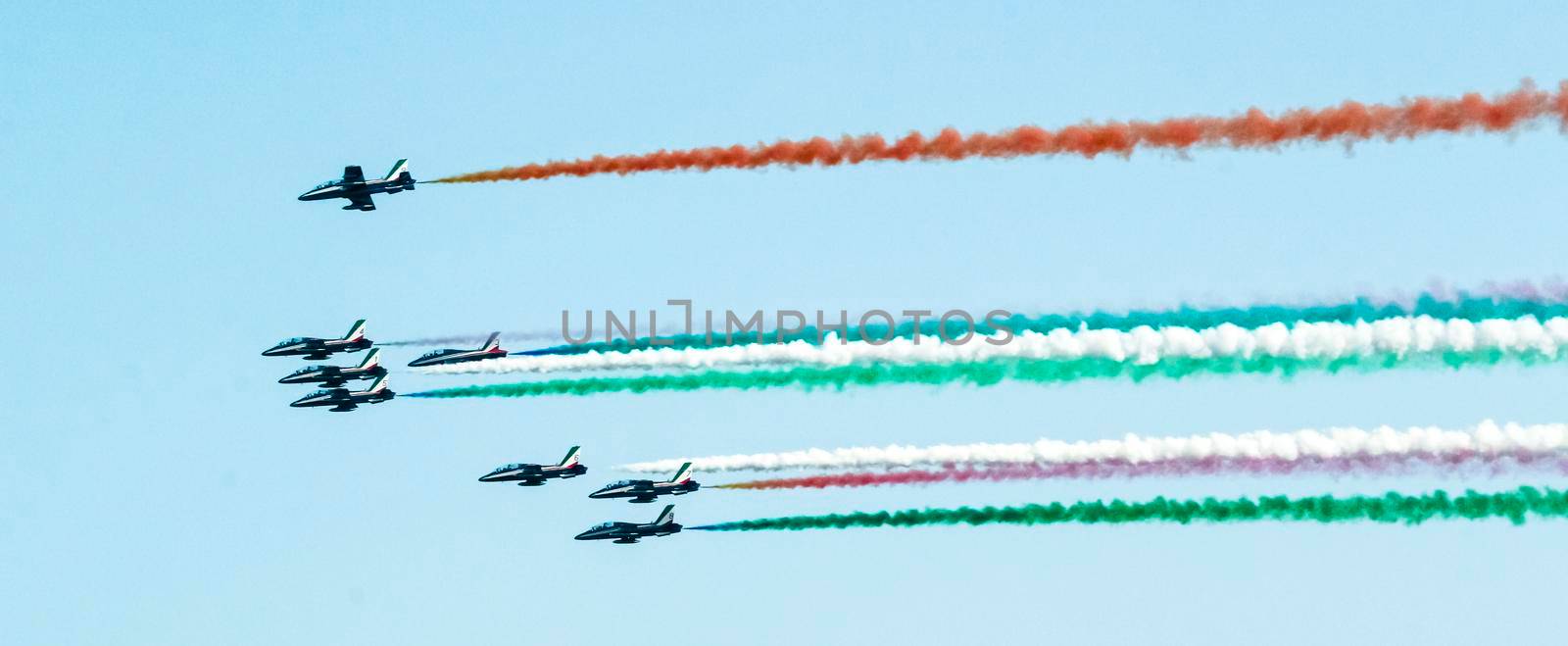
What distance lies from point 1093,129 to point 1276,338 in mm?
7019

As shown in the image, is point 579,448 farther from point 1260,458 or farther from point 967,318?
point 1260,458

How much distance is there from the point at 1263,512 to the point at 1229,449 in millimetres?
1723

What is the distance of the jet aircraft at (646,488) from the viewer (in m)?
86.8

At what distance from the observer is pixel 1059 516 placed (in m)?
65.5

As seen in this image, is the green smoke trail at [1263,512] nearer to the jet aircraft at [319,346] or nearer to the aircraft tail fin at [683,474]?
the aircraft tail fin at [683,474]

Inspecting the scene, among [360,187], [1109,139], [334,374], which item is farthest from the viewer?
[334,374]

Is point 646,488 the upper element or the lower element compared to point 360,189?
lower

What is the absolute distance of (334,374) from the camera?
99188 mm

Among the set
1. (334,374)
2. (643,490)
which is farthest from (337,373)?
(643,490)

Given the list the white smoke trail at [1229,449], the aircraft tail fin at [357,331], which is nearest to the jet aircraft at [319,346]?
the aircraft tail fin at [357,331]

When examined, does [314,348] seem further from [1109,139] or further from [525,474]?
[1109,139]

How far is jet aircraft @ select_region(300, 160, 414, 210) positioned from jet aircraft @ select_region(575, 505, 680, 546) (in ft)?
53.4

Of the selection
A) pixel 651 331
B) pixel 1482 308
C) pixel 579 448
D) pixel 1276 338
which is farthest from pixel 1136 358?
pixel 579 448

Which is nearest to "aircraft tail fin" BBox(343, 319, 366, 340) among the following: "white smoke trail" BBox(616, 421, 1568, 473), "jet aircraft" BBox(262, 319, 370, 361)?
"jet aircraft" BBox(262, 319, 370, 361)
